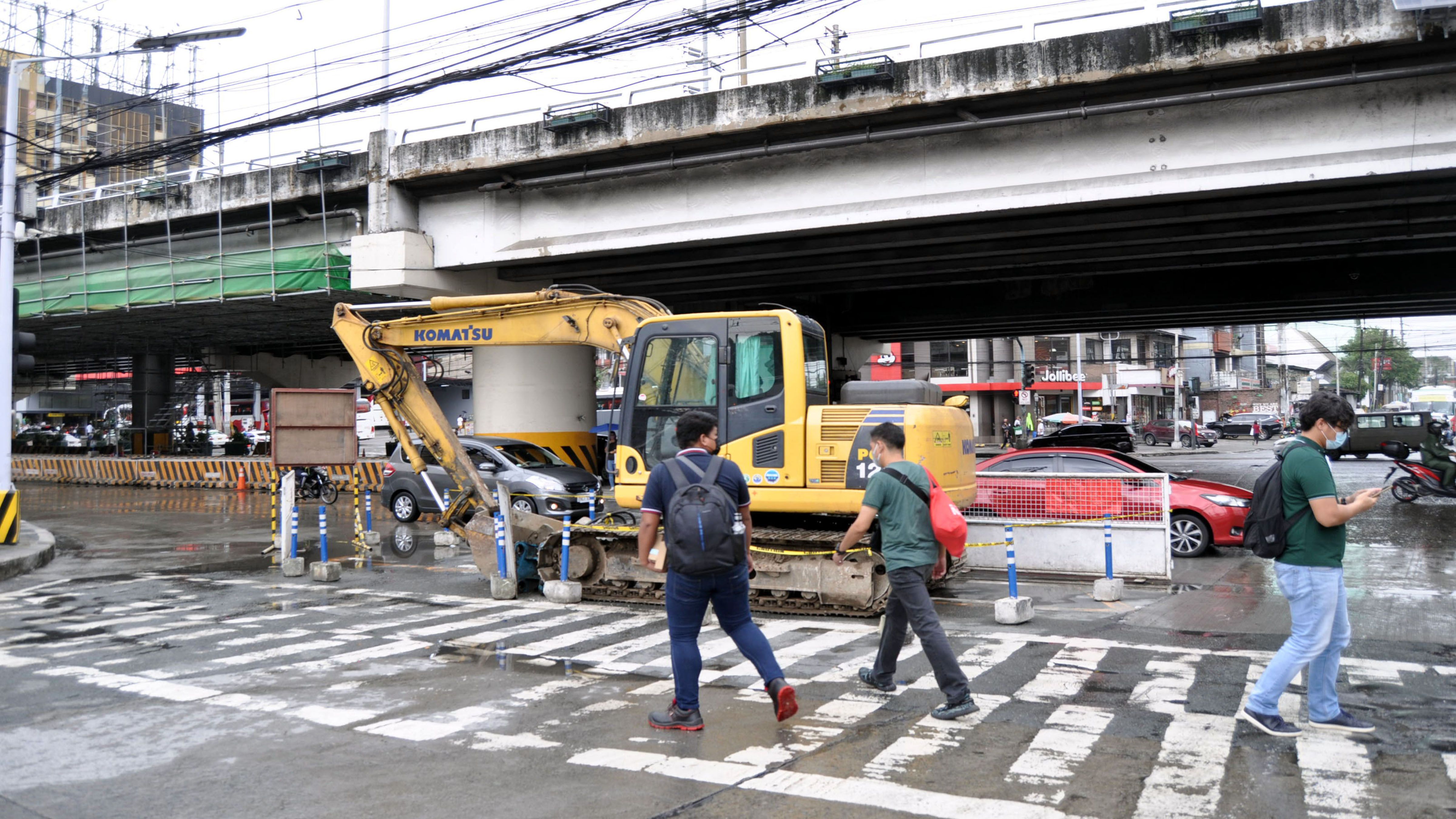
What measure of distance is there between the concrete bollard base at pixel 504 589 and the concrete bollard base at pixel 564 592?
0.49 metres

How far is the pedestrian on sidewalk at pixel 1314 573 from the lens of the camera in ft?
19.0

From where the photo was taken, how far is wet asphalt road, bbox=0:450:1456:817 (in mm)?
5109

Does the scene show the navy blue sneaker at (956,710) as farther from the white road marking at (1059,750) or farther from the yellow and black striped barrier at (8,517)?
the yellow and black striped barrier at (8,517)

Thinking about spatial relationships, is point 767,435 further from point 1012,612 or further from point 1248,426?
point 1248,426

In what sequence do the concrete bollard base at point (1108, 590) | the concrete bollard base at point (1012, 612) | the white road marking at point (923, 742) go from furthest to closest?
the concrete bollard base at point (1108, 590), the concrete bollard base at point (1012, 612), the white road marking at point (923, 742)

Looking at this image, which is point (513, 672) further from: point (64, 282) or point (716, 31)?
point (64, 282)

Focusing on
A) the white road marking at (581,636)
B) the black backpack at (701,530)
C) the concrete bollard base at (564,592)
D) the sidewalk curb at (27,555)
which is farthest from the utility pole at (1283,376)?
the black backpack at (701,530)

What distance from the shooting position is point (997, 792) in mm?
5105

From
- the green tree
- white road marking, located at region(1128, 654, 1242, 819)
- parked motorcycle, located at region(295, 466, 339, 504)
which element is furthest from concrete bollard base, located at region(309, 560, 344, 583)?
the green tree

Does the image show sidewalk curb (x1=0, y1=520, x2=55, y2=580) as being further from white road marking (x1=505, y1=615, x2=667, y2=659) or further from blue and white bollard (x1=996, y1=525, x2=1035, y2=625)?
blue and white bollard (x1=996, y1=525, x2=1035, y2=625)

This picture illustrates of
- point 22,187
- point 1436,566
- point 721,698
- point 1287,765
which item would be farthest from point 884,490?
point 22,187

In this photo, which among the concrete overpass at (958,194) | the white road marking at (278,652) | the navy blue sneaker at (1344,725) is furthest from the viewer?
the concrete overpass at (958,194)

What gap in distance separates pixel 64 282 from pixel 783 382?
26.3 m

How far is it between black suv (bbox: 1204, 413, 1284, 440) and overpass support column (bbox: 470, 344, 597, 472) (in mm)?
50952
